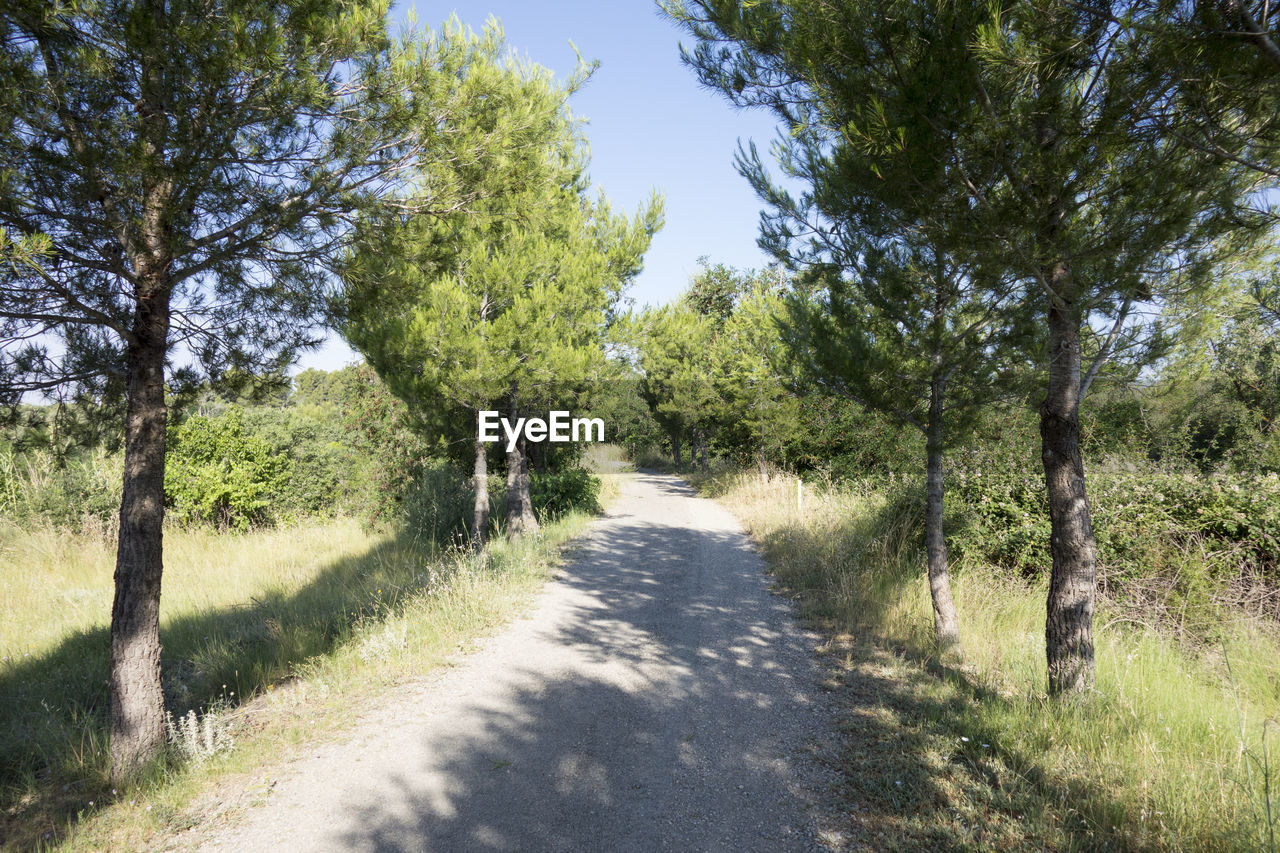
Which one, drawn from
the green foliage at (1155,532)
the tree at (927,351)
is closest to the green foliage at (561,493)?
the green foliage at (1155,532)

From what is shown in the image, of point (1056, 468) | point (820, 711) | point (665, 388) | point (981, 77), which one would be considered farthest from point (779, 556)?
point (665, 388)

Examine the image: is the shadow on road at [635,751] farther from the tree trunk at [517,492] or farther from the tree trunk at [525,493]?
the tree trunk at [525,493]

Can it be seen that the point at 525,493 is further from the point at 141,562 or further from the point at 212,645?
the point at 141,562

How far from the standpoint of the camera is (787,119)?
5.30 meters

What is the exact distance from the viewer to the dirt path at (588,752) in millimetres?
3150

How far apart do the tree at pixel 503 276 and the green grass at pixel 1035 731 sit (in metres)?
5.07

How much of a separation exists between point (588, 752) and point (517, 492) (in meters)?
8.28

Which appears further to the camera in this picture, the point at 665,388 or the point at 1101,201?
the point at 665,388

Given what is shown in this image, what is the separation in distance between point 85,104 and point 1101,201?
6.19 m

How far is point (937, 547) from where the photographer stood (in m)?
5.80

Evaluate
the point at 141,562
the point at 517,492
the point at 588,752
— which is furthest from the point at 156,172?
the point at 517,492

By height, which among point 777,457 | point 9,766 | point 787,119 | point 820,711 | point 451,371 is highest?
point 787,119

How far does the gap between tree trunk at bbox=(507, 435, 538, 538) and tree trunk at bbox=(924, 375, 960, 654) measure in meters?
7.72

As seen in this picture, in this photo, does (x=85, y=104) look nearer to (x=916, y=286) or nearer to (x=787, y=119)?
(x=787, y=119)
